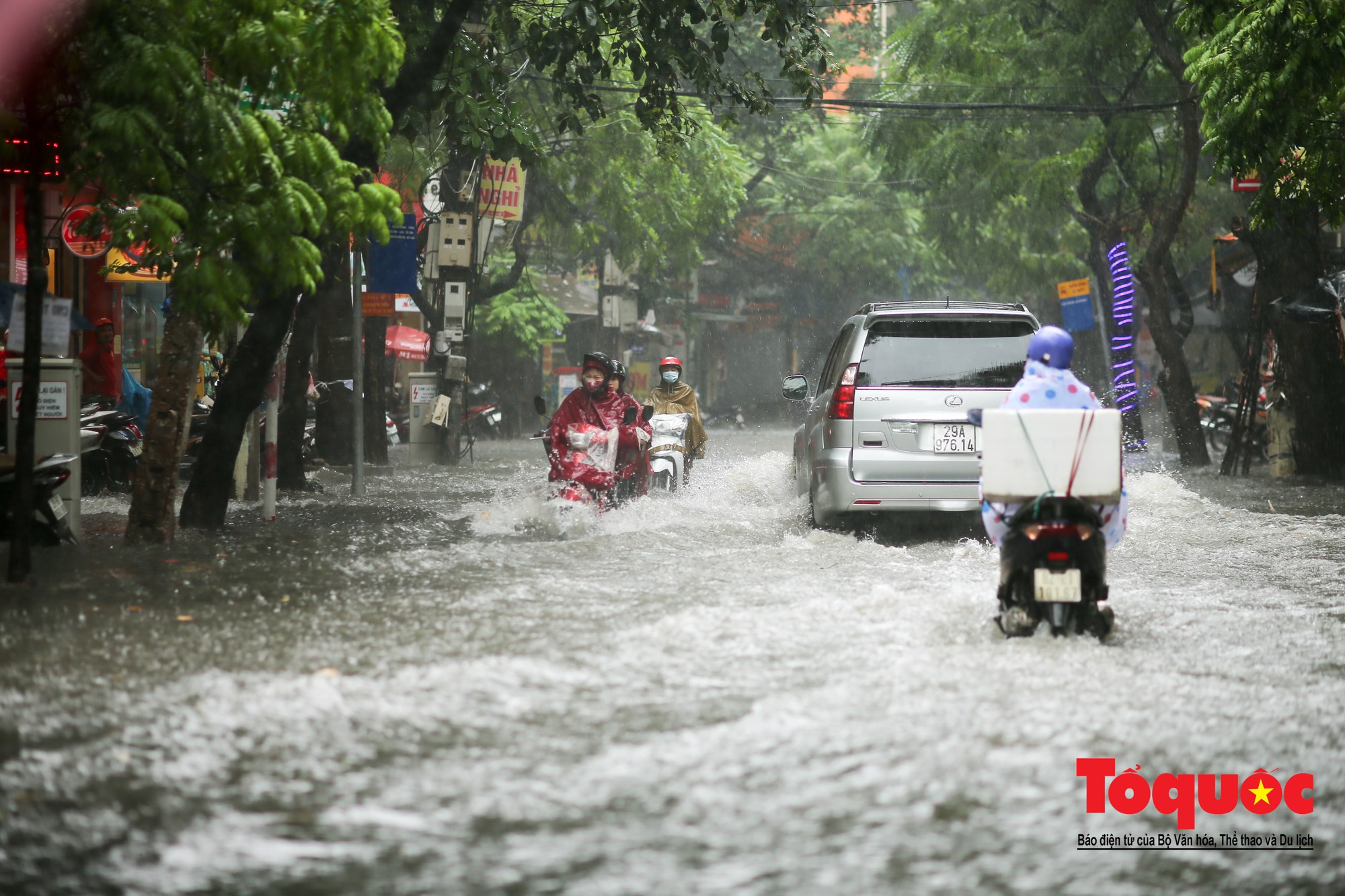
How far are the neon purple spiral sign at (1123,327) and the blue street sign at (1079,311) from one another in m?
0.49

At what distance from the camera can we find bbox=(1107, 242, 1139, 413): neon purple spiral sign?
23719 mm

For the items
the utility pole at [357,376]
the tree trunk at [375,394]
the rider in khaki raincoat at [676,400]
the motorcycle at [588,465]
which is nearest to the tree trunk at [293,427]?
the utility pole at [357,376]

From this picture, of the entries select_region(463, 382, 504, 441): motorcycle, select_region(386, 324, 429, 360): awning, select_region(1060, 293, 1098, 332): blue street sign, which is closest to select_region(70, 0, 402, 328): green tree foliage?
select_region(1060, 293, 1098, 332): blue street sign

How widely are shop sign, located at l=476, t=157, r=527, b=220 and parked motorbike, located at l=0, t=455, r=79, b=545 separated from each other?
1318 cm

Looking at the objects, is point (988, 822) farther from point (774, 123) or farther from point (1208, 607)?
point (774, 123)

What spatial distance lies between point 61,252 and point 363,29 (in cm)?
1147

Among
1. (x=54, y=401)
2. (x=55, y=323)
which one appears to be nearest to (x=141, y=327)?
(x=54, y=401)

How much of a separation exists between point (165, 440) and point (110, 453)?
4825mm

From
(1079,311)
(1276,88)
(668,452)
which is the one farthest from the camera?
(1079,311)

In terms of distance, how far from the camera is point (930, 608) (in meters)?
7.07

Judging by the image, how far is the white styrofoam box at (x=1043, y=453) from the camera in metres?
6.38

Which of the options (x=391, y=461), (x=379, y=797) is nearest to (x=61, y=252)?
(x=391, y=461)

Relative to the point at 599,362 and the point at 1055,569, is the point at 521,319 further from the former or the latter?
the point at 1055,569

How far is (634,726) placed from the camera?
480 cm
